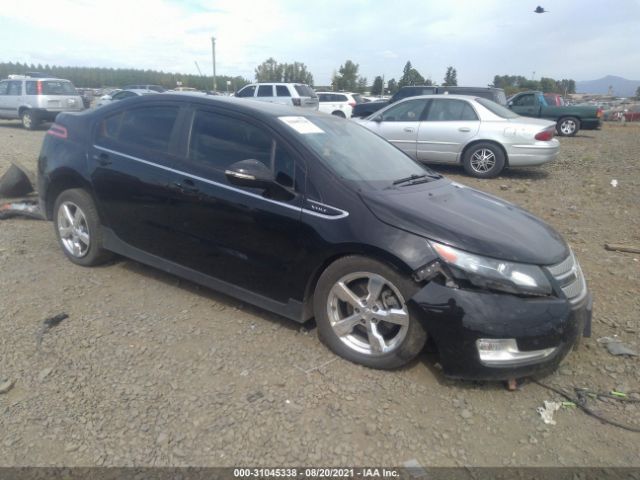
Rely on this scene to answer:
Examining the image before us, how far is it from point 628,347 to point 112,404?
336 cm

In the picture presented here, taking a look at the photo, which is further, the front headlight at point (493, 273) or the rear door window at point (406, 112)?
the rear door window at point (406, 112)

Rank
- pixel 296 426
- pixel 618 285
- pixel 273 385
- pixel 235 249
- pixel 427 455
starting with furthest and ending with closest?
1. pixel 618 285
2. pixel 235 249
3. pixel 273 385
4. pixel 296 426
5. pixel 427 455

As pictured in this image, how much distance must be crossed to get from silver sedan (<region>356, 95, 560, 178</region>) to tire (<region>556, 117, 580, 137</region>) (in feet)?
40.7

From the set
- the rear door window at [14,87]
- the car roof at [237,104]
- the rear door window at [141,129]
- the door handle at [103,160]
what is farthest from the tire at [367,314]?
the rear door window at [14,87]

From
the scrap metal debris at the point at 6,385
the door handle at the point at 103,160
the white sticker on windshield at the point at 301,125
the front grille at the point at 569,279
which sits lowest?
the scrap metal debris at the point at 6,385

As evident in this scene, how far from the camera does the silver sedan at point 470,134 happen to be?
362 inches

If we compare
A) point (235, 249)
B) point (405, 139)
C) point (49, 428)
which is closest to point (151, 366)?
point (49, 428)

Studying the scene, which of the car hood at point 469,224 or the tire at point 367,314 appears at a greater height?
the car hood at point 469,224

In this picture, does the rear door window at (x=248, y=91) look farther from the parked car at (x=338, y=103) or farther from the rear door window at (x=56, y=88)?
the rear door window at (x=56, y=88)

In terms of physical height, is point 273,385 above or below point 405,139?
below

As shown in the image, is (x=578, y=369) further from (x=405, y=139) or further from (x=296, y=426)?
(x=405, y=139)

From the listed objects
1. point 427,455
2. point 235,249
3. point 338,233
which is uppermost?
point 338,233

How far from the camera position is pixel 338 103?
74.1 feet

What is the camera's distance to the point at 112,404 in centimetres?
260
